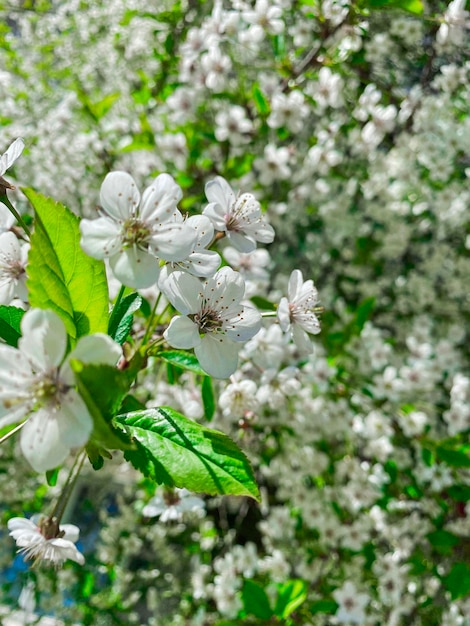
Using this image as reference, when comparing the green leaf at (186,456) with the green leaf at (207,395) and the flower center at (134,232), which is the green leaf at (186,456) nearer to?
the flower center at (134,232)

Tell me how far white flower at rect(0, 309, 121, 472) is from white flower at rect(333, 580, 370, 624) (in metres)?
1.80

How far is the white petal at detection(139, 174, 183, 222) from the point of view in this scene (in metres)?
0.75

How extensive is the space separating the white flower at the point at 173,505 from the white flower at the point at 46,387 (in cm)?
71

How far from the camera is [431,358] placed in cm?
270

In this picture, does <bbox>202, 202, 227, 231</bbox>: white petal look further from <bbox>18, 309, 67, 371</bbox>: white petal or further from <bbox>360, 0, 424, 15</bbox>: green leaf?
<bbox>360, 0, 424, 15</bbox>: green leaf

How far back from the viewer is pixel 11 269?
92cm

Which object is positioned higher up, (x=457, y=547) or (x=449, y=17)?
(x=449, y=17)

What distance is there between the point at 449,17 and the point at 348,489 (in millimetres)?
2022

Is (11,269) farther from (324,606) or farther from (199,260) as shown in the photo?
(324,606)

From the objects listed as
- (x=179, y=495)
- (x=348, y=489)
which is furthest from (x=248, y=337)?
(x=348, y=489)

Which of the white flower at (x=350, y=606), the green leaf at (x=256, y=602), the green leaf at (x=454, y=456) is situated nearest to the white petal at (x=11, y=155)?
the green leaf at (x=256, y=602)

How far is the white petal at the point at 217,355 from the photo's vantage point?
78 centimetres

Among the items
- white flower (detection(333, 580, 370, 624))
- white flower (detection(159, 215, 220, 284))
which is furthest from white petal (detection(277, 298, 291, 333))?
white flower (detection(333, 580, 370, 624))

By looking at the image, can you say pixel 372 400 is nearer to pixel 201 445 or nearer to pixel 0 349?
pixel 201 445
